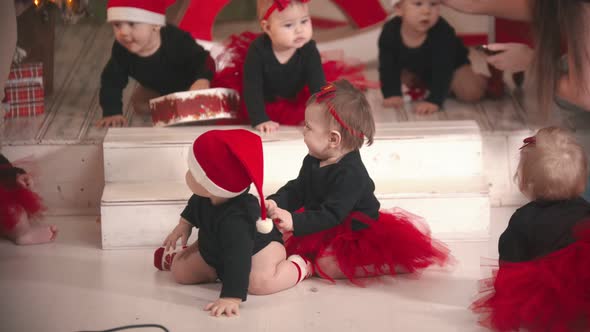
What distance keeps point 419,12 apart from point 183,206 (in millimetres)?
1012

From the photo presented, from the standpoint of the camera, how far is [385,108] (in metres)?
2.90

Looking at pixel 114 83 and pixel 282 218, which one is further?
pixel 114 83

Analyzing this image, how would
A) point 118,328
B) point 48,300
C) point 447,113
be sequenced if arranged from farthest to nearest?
point 447,113 < point 48,300 < point 118,328

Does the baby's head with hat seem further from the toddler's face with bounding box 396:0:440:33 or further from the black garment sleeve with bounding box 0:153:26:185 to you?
the toddler's face with bounding box 396:0:440:33

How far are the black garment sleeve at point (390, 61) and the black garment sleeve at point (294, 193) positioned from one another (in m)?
0.82

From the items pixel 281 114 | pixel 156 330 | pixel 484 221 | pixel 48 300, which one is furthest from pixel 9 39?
pixel 484 221

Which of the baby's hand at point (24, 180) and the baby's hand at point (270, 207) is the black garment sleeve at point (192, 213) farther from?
the baby's hand at point (24, 180)

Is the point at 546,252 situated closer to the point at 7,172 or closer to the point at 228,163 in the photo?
the point at 228,163

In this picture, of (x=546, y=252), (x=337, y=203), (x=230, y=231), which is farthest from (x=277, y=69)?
(x=546, y=252)

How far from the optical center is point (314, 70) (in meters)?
2.62

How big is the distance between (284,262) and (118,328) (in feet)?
1.40

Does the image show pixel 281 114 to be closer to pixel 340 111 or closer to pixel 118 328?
pixel 340 111

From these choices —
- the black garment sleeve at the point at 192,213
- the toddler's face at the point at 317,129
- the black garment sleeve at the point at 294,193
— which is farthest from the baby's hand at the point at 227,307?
the toddler's face at the point at 317,129

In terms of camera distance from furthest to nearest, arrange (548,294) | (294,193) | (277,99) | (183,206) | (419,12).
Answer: (419,12) → (277,99) → (183,206) → (294,193) → (548,294)
